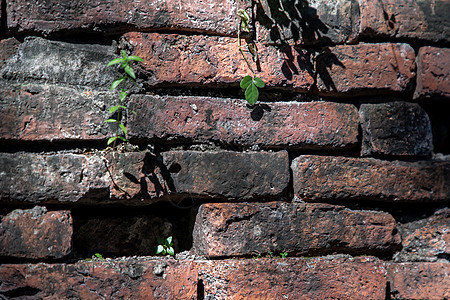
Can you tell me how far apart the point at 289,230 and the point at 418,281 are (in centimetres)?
48

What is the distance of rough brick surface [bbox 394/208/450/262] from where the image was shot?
1.38m

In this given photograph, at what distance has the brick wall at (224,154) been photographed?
1173mm

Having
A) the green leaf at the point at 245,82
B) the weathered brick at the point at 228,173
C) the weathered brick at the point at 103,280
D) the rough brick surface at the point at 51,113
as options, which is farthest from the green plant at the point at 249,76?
the weathered brick at the point at 103,280

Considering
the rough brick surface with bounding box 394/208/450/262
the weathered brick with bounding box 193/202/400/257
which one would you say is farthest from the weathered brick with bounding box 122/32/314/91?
the rough brick surface with bounding box 394/208/450/262

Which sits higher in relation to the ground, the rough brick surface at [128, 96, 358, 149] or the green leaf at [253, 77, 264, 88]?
the green leaf at [253, 77, 264, 88]

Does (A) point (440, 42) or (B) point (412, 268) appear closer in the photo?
(B) point (412, 268)

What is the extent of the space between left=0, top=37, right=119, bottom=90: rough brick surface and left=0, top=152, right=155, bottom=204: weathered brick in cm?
23

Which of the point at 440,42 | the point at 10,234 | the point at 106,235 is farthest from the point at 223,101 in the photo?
the point at 440,42

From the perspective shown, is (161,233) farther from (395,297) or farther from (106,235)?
(395,297)

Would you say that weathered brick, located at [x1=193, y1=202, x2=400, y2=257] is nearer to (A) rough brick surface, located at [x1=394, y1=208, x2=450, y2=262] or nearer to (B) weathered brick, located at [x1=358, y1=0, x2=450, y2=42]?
(A) rough brick surface, located at [x1=394, y1=208, x2=450, y2=262]

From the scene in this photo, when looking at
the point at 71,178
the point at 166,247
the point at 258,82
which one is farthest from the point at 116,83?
the point at 166,247

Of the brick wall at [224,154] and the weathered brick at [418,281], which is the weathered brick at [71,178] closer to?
the brick wall at [224,154]

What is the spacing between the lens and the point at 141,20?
1244 millimetres

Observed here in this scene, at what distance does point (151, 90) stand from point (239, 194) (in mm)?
420
